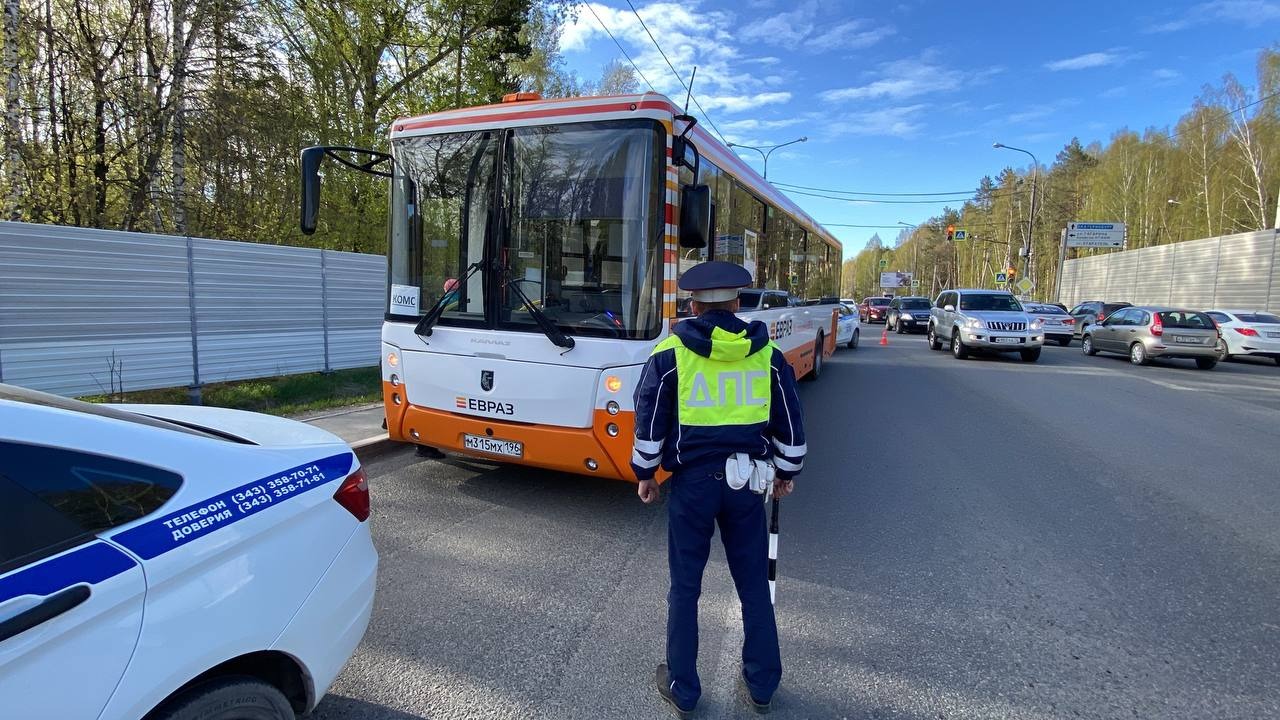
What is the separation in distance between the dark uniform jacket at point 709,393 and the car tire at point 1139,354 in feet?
61.8

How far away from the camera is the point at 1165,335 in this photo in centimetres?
1600

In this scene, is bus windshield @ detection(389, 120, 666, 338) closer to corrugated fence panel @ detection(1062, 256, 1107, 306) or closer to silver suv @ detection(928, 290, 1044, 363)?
silver suv @ detection(928, 290, 1044, 363)

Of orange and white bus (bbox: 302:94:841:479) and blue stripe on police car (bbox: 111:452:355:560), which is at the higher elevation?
orange and white bus (bbox: 302:94:841:479)

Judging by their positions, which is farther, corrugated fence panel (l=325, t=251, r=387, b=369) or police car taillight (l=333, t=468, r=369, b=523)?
corrugated fence panel (l=325, t=251, r=387, b=369)

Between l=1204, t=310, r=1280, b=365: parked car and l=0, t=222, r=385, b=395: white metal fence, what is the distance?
21481 mm

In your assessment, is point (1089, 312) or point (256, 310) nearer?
point (256, 310)

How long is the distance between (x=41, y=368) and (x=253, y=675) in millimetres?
7719

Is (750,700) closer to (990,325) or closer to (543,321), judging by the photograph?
(543,321)

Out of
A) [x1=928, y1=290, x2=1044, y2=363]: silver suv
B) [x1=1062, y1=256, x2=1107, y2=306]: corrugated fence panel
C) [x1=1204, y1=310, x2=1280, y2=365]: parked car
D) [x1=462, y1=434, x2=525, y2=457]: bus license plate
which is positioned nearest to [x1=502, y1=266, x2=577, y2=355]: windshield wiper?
[x1=462, y1=434, x2=525, y2=457]: bus license plate

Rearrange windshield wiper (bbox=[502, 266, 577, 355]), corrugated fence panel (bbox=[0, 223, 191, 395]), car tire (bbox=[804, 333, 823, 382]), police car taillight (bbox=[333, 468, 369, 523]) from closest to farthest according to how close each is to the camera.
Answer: police car taillight (bbox=[333, 468, 369, 523])
windshield wiper (bbox=[502, 266, 577, 355])
corrugated fence panel (bbox=[0, 223, 191, 395])
car tire (bbox=[804, 333, 823, 382])

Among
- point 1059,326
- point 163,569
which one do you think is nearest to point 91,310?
point 163,569

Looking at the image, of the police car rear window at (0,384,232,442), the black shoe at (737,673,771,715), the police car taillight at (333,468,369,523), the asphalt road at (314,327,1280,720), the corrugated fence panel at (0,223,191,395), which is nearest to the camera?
the police car rear window at (0,384,232,442)

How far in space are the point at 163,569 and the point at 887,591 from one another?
354 centimetres

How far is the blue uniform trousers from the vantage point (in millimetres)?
2520
